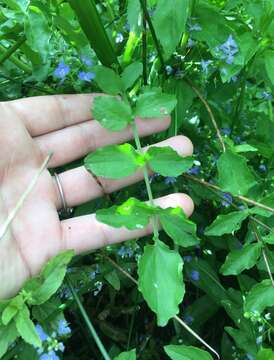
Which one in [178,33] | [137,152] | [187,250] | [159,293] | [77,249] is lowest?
[187,250]

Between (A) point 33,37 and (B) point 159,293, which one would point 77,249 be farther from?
(A) point 33,37

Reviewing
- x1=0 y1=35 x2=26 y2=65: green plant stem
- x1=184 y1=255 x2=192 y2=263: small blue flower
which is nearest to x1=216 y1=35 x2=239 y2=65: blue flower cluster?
x1=0 y1=35 x2=26 y2=65: green plant stem

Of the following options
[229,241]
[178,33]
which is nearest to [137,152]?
[178,33]

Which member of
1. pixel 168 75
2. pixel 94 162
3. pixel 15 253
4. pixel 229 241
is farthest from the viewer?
pixel 229 241

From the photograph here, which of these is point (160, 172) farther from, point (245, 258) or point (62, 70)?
point (62, 70)

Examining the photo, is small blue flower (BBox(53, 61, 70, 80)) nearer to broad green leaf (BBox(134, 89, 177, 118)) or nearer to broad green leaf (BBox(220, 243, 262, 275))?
broad green leaf (BBox(134, 89, 177, 118))

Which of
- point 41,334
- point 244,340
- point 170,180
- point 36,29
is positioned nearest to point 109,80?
point 36,29
